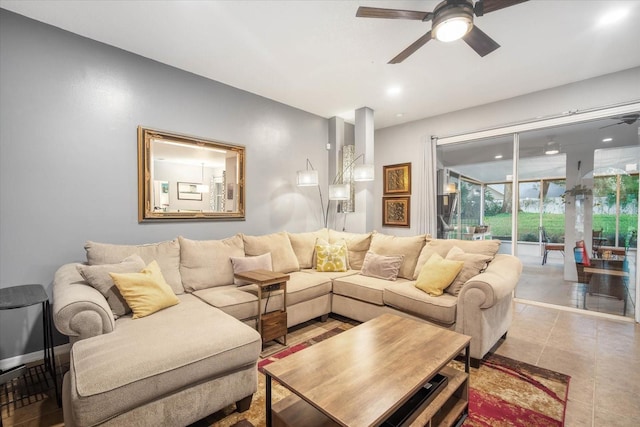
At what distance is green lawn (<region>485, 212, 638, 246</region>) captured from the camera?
3504mm

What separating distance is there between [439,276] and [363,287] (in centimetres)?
76

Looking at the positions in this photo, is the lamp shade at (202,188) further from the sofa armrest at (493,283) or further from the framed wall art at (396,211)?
the framed wall art at (396,211)

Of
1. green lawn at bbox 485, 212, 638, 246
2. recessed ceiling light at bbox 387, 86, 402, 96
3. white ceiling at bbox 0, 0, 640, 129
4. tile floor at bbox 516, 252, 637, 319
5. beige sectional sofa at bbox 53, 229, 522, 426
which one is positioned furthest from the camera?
recessed ceiling light at bbox 387, 86, 402, 96

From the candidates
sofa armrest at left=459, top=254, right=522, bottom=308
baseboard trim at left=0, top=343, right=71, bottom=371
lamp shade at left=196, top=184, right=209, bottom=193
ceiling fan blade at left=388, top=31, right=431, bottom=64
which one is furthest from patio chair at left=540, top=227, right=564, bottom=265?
baseboard trim at left=0, top=343, right=71, bottom=371

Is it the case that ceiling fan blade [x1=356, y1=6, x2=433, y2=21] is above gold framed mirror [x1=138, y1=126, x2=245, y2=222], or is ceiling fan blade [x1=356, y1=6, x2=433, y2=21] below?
above

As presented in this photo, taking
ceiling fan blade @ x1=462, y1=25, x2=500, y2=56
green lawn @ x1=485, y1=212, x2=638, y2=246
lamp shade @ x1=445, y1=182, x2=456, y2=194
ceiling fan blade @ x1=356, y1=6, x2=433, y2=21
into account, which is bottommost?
green lawn @ x1=485, y1=212, x2=638, y2=246

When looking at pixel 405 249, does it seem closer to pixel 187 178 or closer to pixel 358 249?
pixel 358 249

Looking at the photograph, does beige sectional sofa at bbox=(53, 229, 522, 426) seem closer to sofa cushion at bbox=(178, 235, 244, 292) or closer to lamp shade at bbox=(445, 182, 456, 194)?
sofa cushion at bbox=(178, 235, 244, 292)

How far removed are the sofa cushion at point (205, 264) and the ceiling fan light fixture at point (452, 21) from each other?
8.73 feet

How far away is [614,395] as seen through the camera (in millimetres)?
1917

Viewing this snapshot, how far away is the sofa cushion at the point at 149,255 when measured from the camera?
2.31 meters

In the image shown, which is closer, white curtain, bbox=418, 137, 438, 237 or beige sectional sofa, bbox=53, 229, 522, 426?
beige sectional sofa, bbox=53, 229, 522, 426

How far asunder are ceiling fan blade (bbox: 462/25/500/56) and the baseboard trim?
407cm

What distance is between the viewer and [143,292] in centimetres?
206
